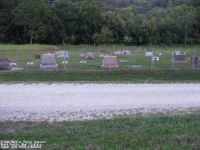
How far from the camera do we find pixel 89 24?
84000 millimetres

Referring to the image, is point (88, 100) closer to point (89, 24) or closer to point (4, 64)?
point (4, 64)

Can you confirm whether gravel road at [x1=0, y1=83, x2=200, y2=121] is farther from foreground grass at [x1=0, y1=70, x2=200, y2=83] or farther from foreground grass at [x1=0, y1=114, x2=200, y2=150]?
foreground grass at [x1=0, y1=70, x2=200, y2=83]

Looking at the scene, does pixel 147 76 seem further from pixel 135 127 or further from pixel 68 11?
pixel 68 11

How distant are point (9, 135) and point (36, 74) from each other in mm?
13503

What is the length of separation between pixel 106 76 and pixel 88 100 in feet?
28.0

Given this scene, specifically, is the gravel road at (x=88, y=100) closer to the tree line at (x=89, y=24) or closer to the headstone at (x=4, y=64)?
the headstone at (x=4, y=64)

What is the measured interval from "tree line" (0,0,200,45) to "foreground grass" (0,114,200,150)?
70.6 m

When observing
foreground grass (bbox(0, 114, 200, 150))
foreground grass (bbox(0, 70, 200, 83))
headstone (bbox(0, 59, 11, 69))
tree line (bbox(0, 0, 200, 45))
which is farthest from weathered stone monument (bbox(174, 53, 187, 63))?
tree line (bbox(0, 0, 200, 45))

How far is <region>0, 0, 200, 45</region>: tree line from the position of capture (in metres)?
76.7

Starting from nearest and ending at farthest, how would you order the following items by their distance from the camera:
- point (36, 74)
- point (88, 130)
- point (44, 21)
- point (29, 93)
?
point (88, 130) < point (29, 93) < point (36, 74) < point (44, 21)

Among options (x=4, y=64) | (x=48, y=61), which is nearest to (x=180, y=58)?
(x=48, y=61)

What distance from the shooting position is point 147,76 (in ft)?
64.5

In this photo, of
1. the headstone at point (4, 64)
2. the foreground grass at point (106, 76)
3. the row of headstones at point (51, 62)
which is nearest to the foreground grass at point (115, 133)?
the foreground grass at point (106, 76)

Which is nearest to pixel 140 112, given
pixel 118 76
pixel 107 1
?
pixel 118 76
